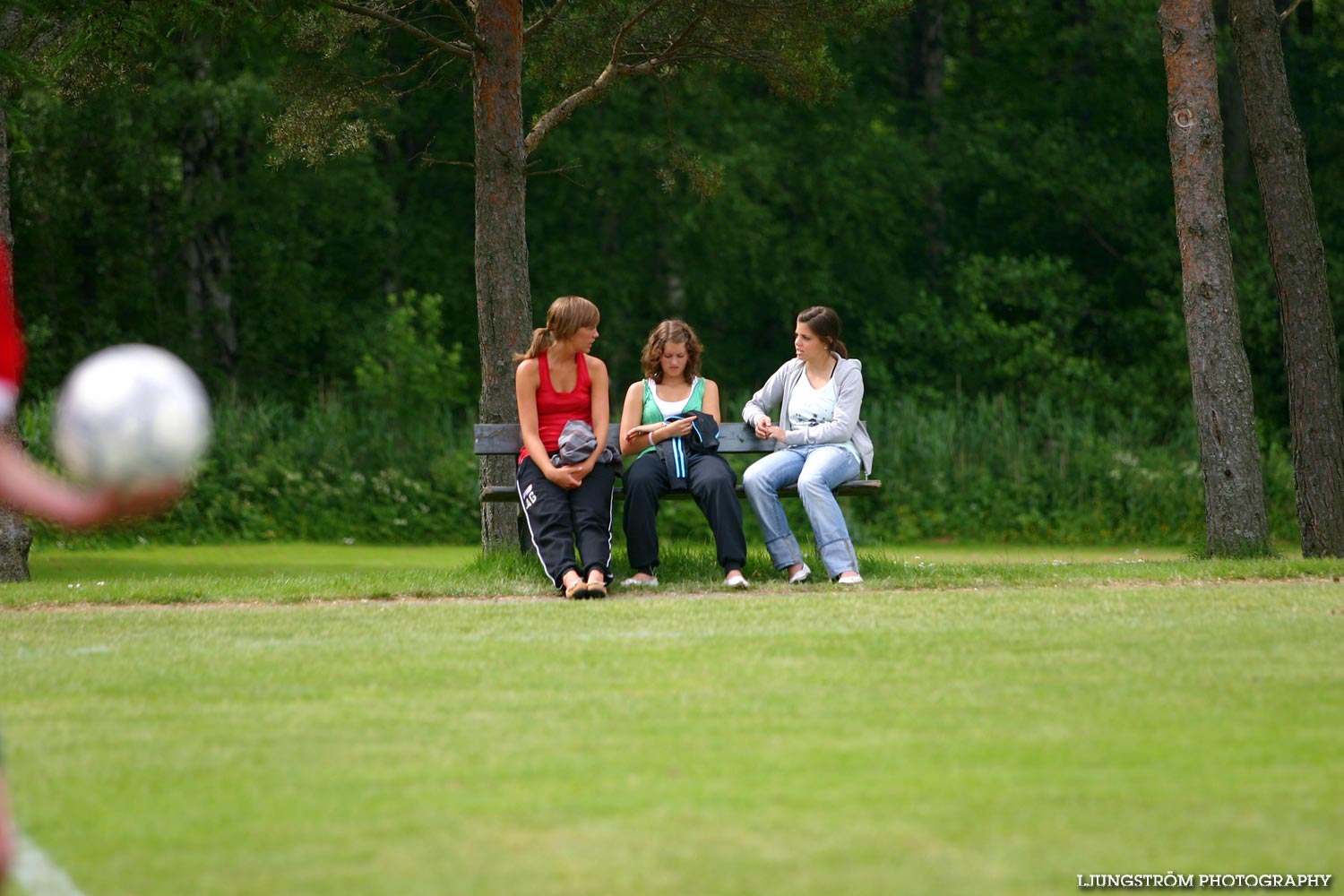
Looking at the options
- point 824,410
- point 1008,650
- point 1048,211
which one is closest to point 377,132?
point 824,410

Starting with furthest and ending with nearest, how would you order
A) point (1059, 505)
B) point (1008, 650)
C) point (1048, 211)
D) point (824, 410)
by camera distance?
point (1048, 211), point (1059, 505), point (824, 410), point (1008, 650)

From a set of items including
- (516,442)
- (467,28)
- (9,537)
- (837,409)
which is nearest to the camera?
(837,409)

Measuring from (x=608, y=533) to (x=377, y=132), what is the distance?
683cm

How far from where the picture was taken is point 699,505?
989 centimetres

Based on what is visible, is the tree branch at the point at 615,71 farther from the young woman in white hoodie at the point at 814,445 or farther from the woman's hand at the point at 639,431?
the woman's hand at the point at 639,431

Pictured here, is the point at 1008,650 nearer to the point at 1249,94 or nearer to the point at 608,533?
the point at 608,533

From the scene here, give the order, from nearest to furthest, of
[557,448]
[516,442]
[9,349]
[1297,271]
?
1. [9,349]
2. [557,448]
3. [516,442]
4. [1297,271]

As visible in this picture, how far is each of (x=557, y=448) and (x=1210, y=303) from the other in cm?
497

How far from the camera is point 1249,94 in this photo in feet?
40.3

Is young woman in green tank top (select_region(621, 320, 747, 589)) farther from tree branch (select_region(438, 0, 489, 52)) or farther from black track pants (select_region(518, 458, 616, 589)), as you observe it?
tree branch (select_region(438, 0, 489, 52))

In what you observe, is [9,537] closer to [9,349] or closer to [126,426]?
[126,426]

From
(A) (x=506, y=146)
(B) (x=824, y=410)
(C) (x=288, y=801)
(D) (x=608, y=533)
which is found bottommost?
(C) (x=288, y=801)

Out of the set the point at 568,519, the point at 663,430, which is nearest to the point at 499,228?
the point at 663,430

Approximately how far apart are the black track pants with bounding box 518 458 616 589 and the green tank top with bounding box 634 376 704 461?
55 cm
